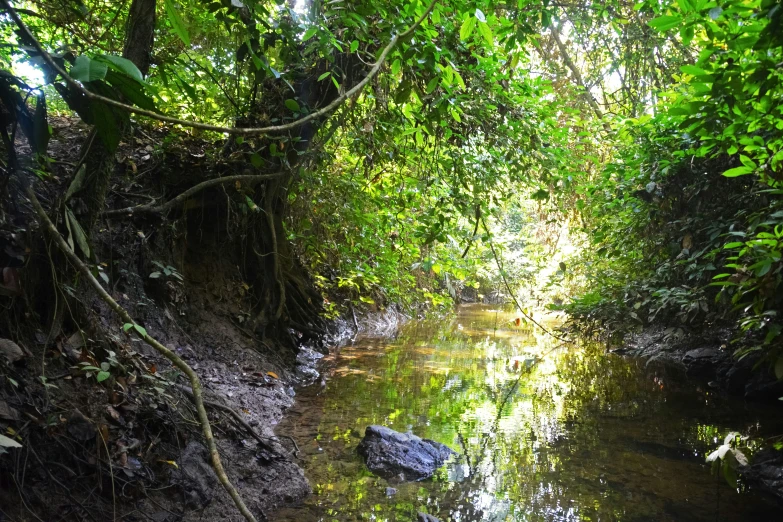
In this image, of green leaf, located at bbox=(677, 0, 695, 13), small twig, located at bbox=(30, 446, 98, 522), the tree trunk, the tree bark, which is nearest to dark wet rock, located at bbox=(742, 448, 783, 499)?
green leaf, located at bbox=(677, 0, 695, 13)

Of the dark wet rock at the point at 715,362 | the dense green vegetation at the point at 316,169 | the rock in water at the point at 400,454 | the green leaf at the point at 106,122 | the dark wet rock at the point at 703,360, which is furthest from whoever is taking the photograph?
the dark wet rock at the point at 703,360

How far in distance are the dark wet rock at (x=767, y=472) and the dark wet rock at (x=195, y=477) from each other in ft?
13.5

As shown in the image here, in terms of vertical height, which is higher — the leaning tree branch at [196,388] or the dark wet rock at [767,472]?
the dark wet rock at [767,472]

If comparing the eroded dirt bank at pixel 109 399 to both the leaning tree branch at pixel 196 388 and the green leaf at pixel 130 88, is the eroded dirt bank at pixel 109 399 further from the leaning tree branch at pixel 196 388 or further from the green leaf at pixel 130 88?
the green leaf at pixel 130 88

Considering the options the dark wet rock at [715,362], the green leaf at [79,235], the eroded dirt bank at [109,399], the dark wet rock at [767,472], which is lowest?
the eroded dirt bank at [109,399]

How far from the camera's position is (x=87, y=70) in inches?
52.7

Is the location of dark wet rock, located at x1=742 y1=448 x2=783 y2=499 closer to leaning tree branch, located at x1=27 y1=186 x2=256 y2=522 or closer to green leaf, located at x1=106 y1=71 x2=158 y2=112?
leaning tree branch, located at x1=27 y1=186 x2=256 y2=522

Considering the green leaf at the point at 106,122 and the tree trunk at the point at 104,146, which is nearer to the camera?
the green leaf at the point at 106,122

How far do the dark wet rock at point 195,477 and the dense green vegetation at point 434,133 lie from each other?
136 cm

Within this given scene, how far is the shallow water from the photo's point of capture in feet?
12.0

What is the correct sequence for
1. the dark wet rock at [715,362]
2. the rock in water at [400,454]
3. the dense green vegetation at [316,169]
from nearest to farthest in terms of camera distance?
the dense green vegetation at [316,169], the rock in water at [400,454], the dark wet rock at [715,362]

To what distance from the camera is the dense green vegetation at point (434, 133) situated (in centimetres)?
277

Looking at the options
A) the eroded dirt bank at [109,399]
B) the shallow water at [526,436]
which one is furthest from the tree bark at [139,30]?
the shallow water at [526,436]

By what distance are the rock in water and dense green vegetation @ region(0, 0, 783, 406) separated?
4.87ft
